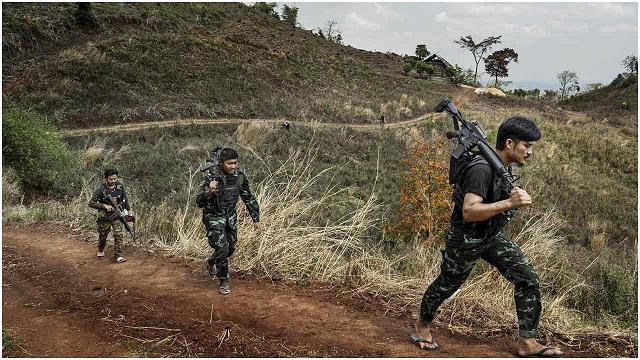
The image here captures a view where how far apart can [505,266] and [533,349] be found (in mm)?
602

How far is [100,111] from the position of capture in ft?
67.7

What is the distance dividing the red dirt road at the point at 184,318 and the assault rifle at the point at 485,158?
3.38ft

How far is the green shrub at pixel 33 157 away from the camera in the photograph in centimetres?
1139

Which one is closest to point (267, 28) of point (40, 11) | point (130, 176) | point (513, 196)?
point (40, 11)

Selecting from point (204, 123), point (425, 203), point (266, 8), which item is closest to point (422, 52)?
point (266, 8)

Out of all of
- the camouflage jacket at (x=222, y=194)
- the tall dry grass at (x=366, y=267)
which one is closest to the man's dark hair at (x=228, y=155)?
the camouflage jacket at (x=222, y=194)

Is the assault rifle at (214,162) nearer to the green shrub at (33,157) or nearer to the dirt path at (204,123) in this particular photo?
the green shrub at (33,157)

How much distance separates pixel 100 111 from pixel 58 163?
29.4 feet

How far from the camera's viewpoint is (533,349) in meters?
3.11

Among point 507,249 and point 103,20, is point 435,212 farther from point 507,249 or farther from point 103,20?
point 103,20

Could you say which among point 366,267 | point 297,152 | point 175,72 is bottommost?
point 366,267

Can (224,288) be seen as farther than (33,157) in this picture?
No

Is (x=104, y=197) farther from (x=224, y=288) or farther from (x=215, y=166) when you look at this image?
(x=224, y=288)

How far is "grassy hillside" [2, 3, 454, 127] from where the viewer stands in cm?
2162
